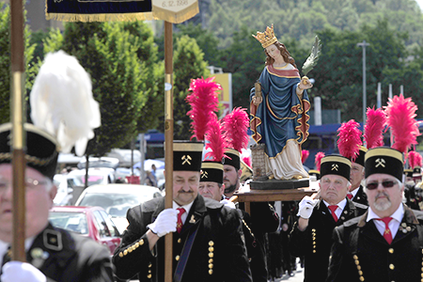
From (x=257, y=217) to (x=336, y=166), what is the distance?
119 centimetres

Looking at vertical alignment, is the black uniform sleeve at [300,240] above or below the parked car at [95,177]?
above

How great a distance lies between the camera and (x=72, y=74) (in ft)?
9.18

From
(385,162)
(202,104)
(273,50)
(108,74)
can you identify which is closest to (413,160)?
(108,74)

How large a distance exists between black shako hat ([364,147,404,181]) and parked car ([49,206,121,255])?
6785 millimetres

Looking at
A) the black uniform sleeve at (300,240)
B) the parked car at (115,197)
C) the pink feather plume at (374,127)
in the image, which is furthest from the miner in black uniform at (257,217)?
the parked car at (115,197)

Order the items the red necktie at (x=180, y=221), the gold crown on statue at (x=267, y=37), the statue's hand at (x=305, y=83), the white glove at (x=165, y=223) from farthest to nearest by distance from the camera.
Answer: the gold crown on statue at (x=267, y=37) → the statue's hand at (x=305, y=83) → the red necktie at (x=180, y=221) → the white glove at (x=165, y=223)

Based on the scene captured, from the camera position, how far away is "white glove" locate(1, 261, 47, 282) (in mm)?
2529

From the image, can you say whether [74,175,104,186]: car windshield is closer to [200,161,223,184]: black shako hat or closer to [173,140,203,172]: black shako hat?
[200,161,223,184]: black shako hat

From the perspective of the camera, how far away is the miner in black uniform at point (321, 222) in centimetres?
636

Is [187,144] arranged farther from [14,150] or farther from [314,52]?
[314,52]

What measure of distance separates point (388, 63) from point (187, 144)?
58458 mm

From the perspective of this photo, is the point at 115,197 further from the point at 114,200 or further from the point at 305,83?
the point at 305,83

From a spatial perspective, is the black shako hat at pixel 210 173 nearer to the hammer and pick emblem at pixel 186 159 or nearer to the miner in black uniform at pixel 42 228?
the hammer and pick emblem at pixel 186 159

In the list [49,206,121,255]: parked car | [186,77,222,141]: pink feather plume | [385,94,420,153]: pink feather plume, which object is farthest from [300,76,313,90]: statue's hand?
[49,206,121,255]: parked car
